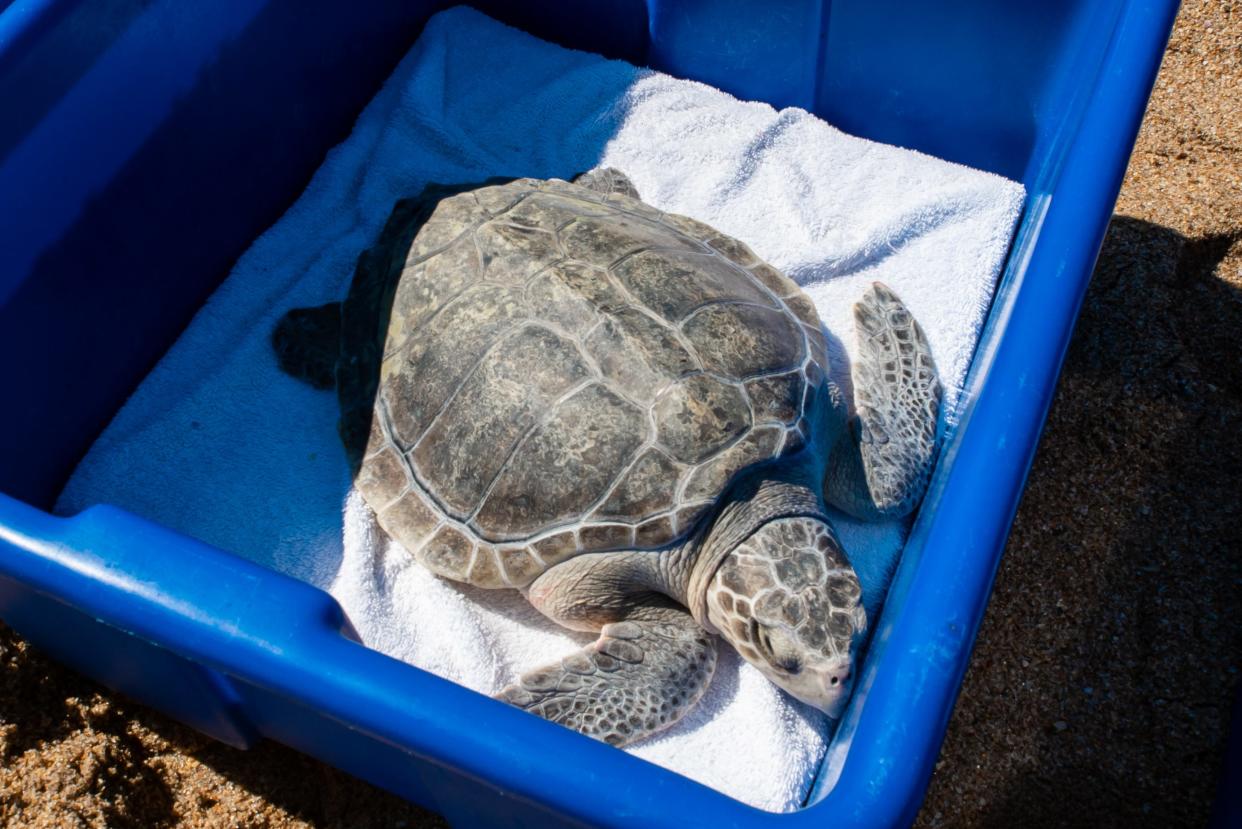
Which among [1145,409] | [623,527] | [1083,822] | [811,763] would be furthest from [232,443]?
[1145,409]

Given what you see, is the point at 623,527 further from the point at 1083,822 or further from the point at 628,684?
the point at 1083,822

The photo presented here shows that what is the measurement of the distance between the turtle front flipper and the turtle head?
0.09 m

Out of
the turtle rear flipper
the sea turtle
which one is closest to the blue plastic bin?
the sea turtle

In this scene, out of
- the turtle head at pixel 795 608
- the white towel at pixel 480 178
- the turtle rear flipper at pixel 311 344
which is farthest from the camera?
the turtle rear flipper at pixel 311 344

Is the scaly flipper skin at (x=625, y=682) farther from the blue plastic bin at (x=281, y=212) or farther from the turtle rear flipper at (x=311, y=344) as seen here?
the turtle rear flipper at (x=311, y=344)

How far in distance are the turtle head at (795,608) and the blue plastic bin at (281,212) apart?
0.20 feet

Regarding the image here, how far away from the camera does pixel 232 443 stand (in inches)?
79.4

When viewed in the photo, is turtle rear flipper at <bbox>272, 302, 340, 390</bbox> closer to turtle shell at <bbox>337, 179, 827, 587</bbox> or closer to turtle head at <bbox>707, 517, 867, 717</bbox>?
turtle shell at <bbox>337, 179, 827, 587</bbox>

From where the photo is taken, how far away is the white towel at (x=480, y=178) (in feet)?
5.81

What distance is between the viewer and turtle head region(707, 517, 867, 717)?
1524mm

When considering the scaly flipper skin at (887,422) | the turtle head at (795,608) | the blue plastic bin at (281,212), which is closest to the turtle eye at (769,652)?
the turtle head at (795,608)

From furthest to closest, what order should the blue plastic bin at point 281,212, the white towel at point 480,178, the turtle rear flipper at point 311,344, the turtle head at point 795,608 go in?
1. the turtle rear flipper at point 311,344
2. the white towel at point 480,178
3. the turtle head at point 795,608
4. the blue plastic bin at point 281,212

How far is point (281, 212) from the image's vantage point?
7.79 feet

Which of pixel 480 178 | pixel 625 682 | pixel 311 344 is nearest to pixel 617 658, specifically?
pixel 625 682
